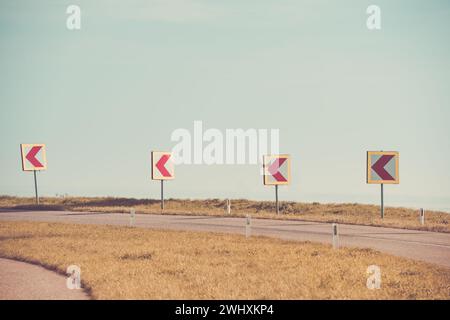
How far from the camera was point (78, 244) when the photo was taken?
18.5 meters

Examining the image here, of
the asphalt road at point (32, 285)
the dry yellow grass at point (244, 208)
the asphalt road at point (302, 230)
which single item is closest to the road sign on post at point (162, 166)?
the dry yellow grass at point (244, 208)

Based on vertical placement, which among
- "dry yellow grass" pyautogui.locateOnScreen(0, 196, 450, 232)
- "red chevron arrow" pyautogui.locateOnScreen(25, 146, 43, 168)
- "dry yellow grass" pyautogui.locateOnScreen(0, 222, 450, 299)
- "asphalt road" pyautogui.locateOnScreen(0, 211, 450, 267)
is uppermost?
"red chevron arrow" pyautogui.locateOnScreen(25, 146, 43, 168)

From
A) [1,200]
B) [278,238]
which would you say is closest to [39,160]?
[1,200]

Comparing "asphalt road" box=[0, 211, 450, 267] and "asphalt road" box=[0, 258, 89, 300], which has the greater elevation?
"asphalt road" box=[0, 258, 89, 300]

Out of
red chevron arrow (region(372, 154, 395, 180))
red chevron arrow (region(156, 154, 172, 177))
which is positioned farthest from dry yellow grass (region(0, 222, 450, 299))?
red chevron arrow (region(156, 154, 172, 177))

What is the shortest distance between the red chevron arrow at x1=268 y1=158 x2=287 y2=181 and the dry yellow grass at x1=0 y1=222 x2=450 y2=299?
36.7ft

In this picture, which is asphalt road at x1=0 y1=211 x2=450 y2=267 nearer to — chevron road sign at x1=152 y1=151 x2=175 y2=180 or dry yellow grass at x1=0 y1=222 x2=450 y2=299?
dry yellow grass at x1=0 y1=222 x2=450 y2=299

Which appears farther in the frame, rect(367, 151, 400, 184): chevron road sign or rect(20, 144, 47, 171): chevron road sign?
rect(20, 144, 47, 171): chevron road sign

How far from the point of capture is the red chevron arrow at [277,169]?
31.5m

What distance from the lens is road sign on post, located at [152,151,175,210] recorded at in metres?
33.8

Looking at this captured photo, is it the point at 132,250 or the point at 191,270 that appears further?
the point at 132,250

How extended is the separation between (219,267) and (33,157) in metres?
28.0
